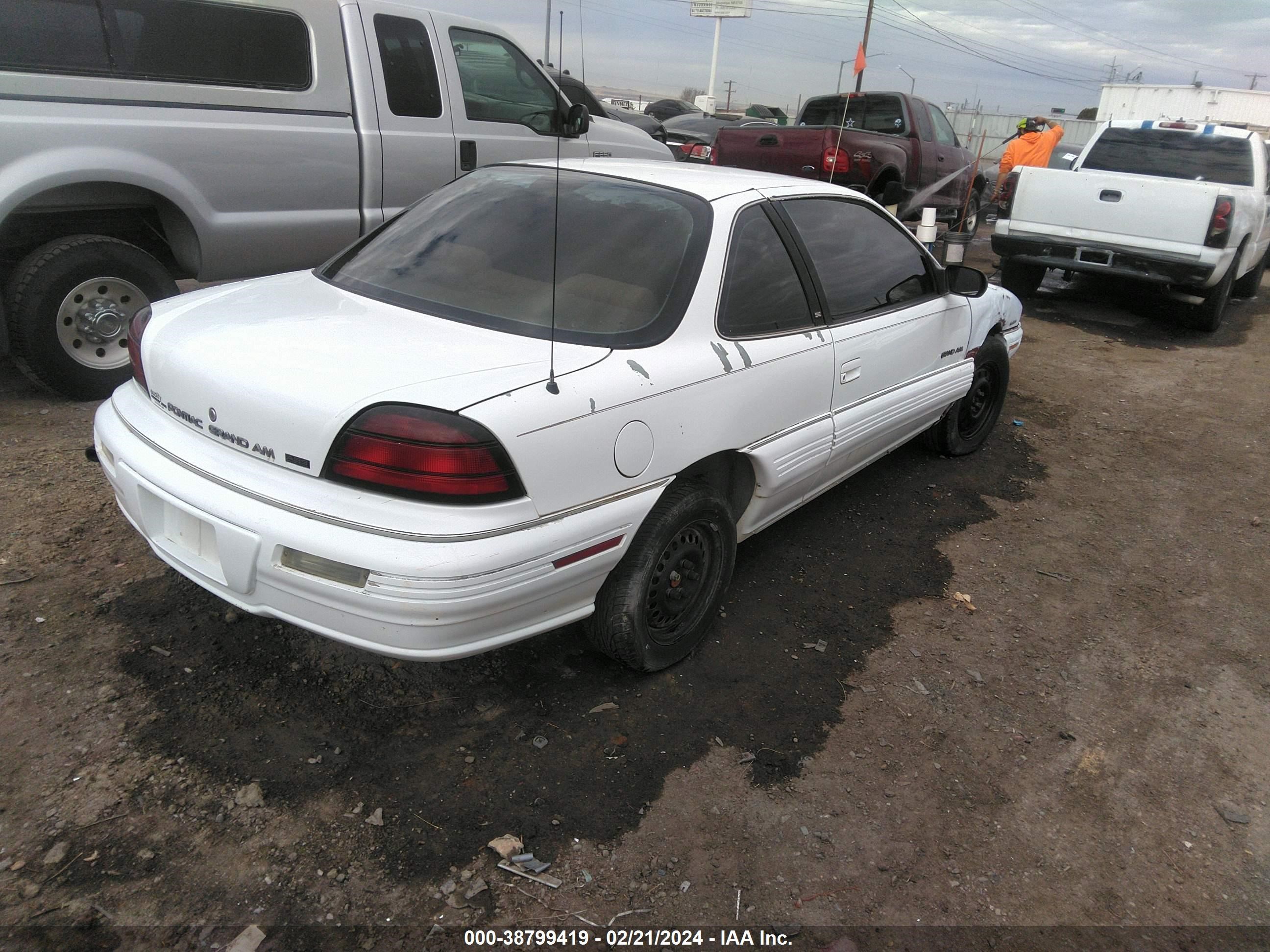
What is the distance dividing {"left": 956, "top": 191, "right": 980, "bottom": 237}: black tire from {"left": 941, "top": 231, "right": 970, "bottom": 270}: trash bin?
1.17m

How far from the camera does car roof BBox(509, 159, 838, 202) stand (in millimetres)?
3135

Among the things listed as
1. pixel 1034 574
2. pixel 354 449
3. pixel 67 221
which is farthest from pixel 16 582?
pixel 1034 574

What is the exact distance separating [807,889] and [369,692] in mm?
1416

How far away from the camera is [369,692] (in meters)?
2.73

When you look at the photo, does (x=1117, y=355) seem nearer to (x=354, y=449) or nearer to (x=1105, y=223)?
(x=1105, y=223)

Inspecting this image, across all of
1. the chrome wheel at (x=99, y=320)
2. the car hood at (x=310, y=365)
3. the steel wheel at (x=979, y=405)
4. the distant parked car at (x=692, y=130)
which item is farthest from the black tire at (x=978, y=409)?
the distant parked car at (x=692, y=130)

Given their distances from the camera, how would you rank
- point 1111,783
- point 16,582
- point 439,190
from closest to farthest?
point 1111,783, point 16,582, point 439,190

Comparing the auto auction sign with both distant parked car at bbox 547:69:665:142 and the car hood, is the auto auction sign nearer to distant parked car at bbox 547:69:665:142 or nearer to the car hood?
distant parked car at bbox 547:69:665:142

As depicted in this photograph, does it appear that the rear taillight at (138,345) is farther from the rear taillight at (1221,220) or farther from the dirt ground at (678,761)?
the rear taillight at (1221,220)

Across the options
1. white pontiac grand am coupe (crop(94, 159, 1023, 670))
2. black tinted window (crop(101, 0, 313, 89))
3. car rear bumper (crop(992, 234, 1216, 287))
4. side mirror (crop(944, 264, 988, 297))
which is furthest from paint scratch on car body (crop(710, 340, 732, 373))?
car rear bumper (crop(992, 234, 1216, 287))

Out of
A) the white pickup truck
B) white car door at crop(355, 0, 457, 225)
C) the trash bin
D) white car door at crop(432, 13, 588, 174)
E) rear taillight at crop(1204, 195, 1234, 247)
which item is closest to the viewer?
white car door at crop(355, 0, 457, 225)

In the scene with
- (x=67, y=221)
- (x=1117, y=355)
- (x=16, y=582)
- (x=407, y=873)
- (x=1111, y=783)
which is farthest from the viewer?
(x=1117, y=355)

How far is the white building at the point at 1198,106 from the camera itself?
42.0m

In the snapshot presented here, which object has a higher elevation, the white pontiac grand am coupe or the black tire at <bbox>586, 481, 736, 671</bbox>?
the white pontiac grand am coupe
